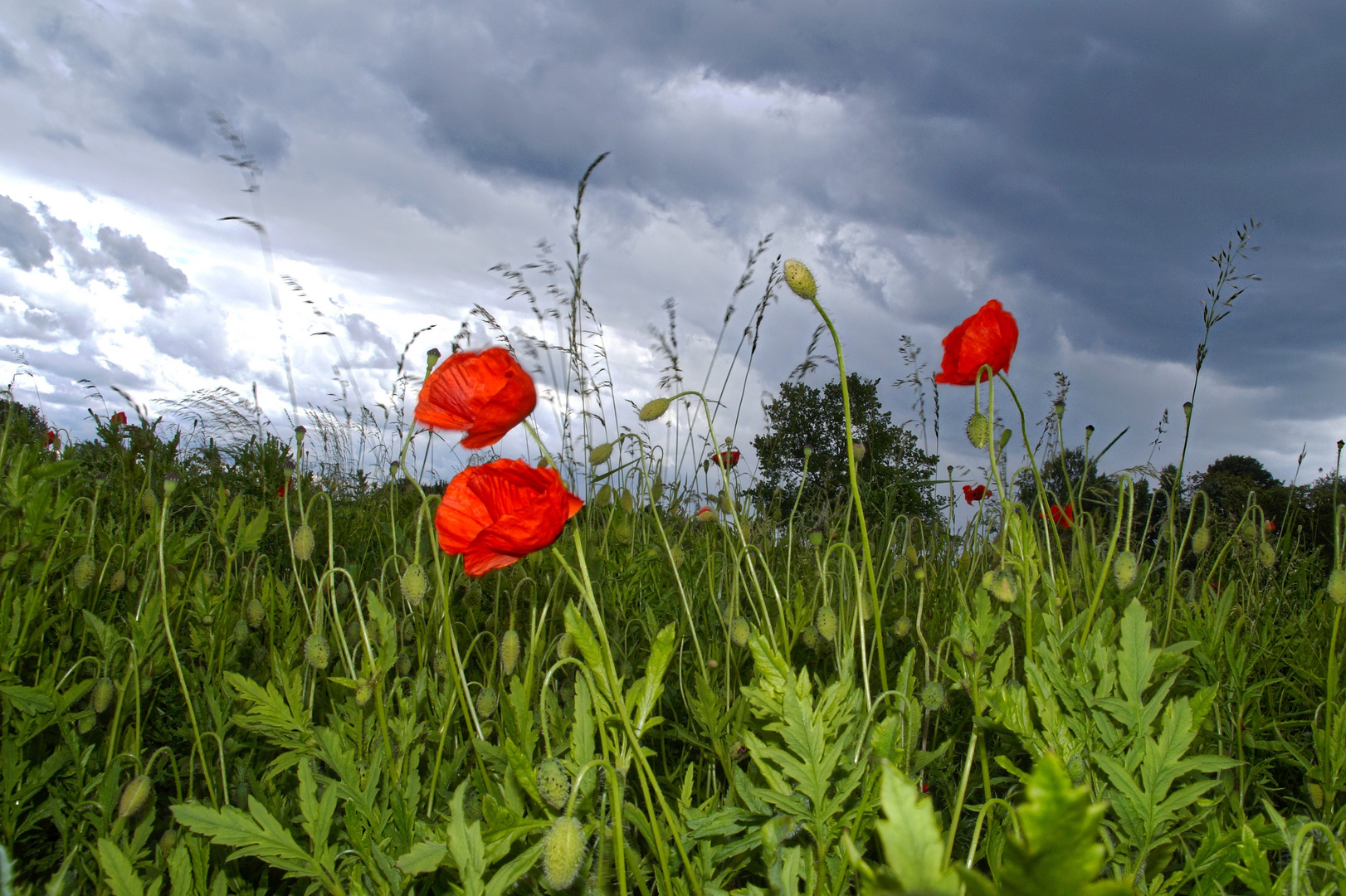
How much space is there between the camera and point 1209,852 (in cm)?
112

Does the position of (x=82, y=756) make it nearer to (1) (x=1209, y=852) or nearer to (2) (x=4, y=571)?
(2) (x=4, y=571)

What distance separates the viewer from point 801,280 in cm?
137

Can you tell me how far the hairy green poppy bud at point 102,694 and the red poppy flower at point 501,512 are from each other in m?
0.84

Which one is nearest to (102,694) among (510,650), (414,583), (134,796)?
(134,796)

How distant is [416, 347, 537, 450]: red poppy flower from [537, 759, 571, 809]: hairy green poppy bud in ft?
2.15

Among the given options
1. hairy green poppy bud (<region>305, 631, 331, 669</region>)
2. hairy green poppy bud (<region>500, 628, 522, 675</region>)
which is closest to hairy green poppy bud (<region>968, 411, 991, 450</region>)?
hairy green poppy bud (<region>500, 628, 522, 675</region>)

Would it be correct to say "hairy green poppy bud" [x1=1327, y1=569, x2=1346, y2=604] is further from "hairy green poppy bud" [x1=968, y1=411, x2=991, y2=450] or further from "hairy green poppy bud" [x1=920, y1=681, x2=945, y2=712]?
"hairy green poppy bud" [x1=920, y1=681, x2=945, y2=712]

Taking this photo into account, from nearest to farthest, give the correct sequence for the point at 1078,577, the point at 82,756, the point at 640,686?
the point at 640,686, the point at 82,756, the point at 1078,577

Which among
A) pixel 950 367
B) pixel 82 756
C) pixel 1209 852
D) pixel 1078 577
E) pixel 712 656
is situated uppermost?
pixel 950 367

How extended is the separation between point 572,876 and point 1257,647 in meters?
2.04

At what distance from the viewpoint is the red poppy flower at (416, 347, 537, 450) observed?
4.70ft

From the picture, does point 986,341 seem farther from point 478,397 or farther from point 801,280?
point 478,397

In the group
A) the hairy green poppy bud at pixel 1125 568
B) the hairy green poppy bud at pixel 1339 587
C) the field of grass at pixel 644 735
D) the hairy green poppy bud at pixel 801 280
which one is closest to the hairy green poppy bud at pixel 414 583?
the field of grass at pixel 644 735

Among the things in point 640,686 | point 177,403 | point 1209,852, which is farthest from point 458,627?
point 177,403
